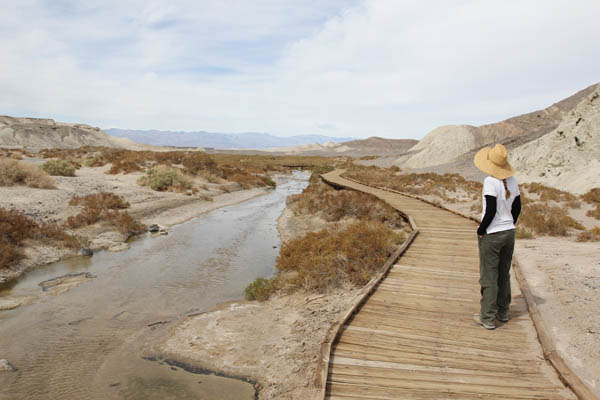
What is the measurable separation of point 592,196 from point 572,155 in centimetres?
625

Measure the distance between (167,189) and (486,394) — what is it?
24.4m

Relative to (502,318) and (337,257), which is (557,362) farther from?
(337,257)

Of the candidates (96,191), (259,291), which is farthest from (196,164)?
(259,291)

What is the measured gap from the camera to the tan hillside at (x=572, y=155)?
20.1m

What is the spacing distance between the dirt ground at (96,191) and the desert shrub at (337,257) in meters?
7.12

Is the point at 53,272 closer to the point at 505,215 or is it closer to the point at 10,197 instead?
the point at 10,197

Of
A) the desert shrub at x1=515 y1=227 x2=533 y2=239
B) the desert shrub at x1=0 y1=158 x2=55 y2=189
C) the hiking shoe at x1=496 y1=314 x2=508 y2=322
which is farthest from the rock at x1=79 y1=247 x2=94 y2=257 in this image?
the desert shrub at x1=515 y1=227 x2=533 y2=239

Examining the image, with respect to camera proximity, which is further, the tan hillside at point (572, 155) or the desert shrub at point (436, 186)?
the desert shrub at point (436, 186)

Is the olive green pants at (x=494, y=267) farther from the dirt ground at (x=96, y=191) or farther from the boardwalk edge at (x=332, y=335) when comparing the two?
the dirt ground at (x=96, y=191)

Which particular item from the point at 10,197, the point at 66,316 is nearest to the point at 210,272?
the point at 66,316

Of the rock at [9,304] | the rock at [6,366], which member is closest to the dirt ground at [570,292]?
the rock at [6,366]

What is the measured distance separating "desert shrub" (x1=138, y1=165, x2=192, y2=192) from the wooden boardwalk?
2104cm

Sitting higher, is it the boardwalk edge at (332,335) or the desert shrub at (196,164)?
the desert shrub at (196,164)

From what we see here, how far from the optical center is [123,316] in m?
8.10
